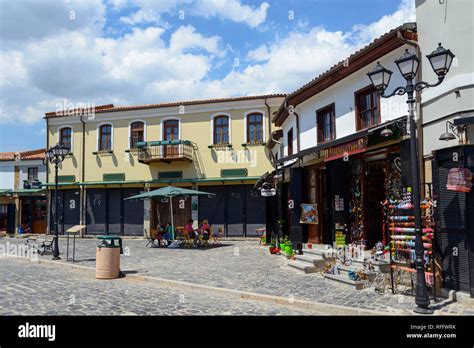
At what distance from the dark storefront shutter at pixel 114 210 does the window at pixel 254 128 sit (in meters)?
8.56

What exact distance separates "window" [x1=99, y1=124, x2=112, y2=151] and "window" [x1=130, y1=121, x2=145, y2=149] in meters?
1.53

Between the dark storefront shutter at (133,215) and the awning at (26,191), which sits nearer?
the dark storefront shutter at (133,215)

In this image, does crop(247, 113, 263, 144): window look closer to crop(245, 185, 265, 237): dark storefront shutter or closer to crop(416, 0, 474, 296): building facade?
crop(245, 185, 265, 237): dark storefront shutter

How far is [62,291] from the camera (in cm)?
876

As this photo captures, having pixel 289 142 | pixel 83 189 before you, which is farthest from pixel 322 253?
pixel 83 189

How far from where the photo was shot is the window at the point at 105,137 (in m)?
24.5

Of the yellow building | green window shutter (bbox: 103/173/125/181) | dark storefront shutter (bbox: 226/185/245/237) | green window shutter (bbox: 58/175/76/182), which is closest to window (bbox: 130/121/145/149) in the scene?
the yellow building

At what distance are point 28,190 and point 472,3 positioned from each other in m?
26.6

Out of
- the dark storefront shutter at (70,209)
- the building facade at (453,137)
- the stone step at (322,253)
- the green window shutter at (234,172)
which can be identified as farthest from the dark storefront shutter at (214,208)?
the building facade at (453,137)

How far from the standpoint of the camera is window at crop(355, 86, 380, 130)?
10.5 metres

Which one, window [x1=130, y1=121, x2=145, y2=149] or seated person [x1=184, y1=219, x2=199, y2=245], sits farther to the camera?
window [x1=130, y1=121, x2=145, y2=149]

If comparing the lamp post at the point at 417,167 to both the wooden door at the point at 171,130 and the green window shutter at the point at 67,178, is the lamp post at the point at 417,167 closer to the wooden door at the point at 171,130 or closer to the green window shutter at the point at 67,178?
the wooden door at the point at 171,130

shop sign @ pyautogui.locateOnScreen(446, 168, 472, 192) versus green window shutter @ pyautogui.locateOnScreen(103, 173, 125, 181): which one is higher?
green window shutter @ pyautogui.locateOnScreen(103, 173, 125, 181)
